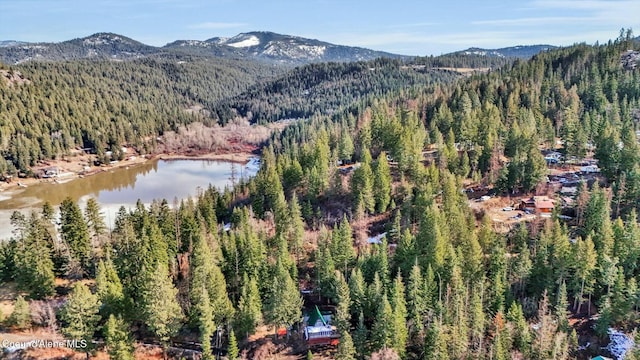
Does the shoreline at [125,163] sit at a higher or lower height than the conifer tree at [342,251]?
lower

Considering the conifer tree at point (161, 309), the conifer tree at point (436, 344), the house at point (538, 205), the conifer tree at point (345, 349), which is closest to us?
the conifer tree at point (436, 344)

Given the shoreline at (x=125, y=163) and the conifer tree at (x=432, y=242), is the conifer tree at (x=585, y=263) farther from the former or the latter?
the shoreline at (x=125, y=163)

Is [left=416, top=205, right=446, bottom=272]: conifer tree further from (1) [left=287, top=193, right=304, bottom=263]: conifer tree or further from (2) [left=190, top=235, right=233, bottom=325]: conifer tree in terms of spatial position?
(2) [left=190, top=235, right=233, bottom=325]: conifer tree

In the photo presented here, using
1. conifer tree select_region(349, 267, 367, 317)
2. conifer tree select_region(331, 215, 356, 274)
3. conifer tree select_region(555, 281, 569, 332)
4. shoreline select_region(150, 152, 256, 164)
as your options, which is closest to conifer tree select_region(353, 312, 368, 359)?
conifer tree select_region(349, 267, 367, 317)

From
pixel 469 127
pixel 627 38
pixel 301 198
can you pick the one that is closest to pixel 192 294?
pixel 301 198

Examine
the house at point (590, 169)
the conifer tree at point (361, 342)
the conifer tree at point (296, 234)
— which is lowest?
the conifer tree at point (361, 342)

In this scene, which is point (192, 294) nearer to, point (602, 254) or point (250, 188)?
point (250, 188)

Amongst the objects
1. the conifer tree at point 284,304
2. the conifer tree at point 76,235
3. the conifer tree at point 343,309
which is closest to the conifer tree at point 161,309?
the conifer tree at point 284,304
